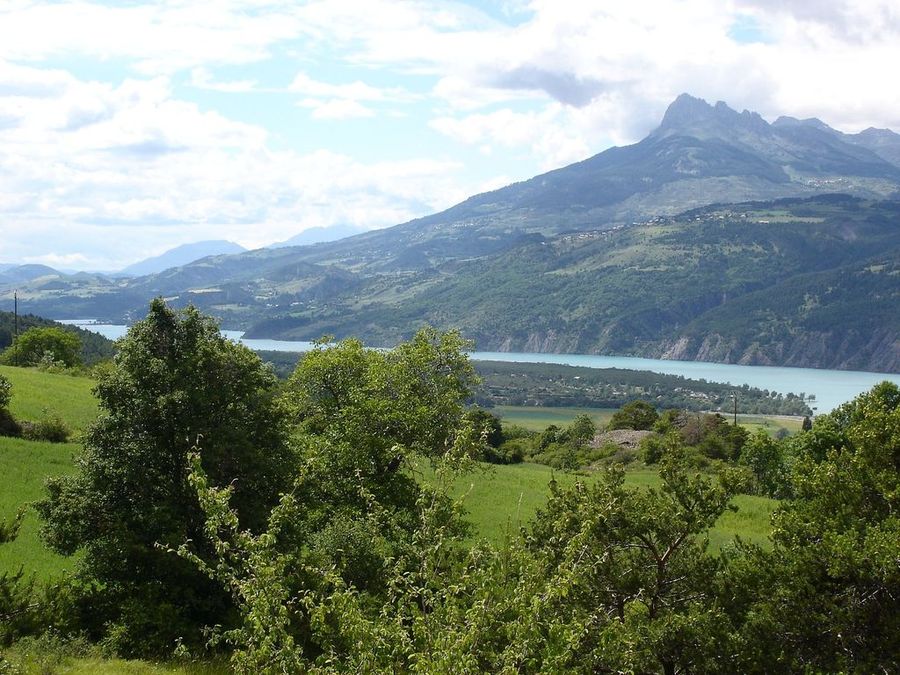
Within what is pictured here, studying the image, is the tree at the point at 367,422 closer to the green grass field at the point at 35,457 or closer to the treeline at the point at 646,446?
the green grass field at the point at 35,457

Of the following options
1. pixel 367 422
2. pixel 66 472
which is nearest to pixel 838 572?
pixel 367 422

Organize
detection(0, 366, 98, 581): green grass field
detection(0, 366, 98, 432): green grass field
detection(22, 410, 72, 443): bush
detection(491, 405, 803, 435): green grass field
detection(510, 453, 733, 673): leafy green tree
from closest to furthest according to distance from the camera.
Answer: detection(510, 453, 733, 673): leafy green tree < detection(0, 366, 98, 581): green grass field < detection(22, 410, 72, 443): bush < detection(0, 366, 98, 432): green grass field < detection(491, 405, 803, 435): green grass field

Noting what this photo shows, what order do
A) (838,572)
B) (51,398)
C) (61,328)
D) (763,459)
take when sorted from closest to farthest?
(838,572), (51,398), (763,459), (61,328)

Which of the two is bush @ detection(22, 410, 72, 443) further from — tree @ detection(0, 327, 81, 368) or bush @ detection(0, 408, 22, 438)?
tree @ detection(0, 327, 81, 368)

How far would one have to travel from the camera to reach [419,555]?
9.75 meters

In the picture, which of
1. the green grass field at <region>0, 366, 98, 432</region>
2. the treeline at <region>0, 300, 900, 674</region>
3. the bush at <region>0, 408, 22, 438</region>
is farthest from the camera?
the green grass field at <region>0, 366, 98, 432</region>

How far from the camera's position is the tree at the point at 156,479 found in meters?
17.6

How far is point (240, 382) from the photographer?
2000cm

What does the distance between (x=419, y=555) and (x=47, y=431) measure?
35.5m

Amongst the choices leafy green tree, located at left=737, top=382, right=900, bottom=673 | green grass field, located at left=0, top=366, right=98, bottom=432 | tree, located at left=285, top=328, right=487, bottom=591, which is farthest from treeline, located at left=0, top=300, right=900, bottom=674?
green grass field, located at left=0, top=366, right=98, bottom=432

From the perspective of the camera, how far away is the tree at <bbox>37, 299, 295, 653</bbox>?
17.6 m

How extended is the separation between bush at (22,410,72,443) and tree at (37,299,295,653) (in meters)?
22.7

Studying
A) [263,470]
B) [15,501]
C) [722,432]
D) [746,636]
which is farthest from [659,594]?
[722,432]

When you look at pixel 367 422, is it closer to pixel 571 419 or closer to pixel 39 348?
pixel 39 348
